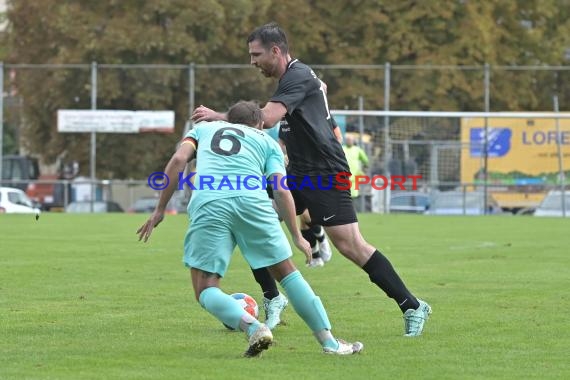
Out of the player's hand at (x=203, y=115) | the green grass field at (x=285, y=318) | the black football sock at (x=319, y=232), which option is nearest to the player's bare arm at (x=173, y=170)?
the player's hand at (x=203, y=115)

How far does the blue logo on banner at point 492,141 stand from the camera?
3397 centimetres

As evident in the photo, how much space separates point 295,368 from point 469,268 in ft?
24.5

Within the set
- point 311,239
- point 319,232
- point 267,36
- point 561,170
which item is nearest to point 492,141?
point 561,170

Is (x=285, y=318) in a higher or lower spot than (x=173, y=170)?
lower

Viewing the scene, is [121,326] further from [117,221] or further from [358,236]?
[117,221]

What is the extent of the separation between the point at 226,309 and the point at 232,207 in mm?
559

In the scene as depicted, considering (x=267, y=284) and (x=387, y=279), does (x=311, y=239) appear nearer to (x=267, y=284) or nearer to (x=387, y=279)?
(x=267, y=284)

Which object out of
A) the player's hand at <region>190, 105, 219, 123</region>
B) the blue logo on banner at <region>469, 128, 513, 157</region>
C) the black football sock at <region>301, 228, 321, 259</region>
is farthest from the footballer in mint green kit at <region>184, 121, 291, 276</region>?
the blue logo on banner at <region>469, 128, 513, 157</region>

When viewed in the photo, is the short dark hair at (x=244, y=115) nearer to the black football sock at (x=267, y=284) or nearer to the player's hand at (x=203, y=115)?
the player's hand at (x=203, y=115)

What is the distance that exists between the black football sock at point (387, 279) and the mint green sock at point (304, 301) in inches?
43.0

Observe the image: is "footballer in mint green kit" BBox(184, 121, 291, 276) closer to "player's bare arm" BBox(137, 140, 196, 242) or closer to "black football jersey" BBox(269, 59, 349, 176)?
"player's bare arm" BBox(137, 140, 196, 242)

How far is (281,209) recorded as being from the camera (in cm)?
766

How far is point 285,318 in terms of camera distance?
974cm

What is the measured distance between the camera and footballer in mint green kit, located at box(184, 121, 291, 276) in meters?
7.52
